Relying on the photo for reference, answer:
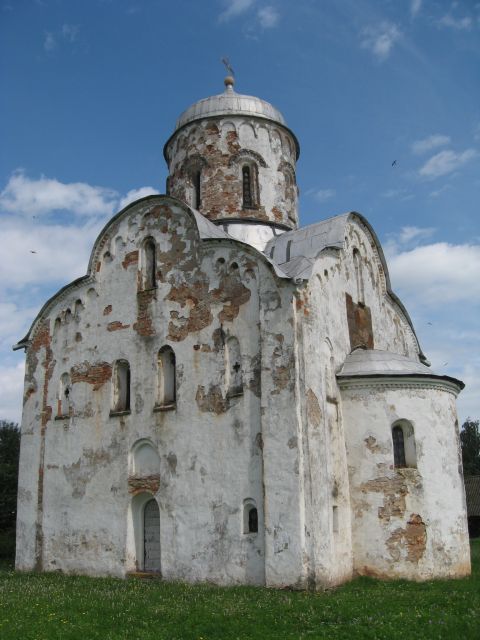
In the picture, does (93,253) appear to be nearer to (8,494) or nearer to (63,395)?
(63,395)

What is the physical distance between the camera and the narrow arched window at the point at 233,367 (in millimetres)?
12938

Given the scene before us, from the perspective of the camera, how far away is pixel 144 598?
10625mm

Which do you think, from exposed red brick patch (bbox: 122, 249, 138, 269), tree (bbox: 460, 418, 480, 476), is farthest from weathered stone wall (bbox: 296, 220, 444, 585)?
tree (bbox: 460, 418, 480, 476)

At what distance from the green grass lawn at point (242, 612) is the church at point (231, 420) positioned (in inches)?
37.9

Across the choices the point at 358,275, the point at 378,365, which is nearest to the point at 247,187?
the point at 358,275

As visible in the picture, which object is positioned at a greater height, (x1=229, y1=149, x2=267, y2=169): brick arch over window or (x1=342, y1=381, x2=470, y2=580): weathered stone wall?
(x1=229, y1=149, x2=267, y2=169): brick arch over window

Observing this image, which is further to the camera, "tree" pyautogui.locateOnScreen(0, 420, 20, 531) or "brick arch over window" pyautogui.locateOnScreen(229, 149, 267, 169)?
"tree" pyautogui.locateOnScreen(0, 420, 20, 531)

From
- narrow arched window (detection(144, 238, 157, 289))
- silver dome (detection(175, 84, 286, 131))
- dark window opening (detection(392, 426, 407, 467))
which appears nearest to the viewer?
dark window opening (detection(392, 426, 407, 467))

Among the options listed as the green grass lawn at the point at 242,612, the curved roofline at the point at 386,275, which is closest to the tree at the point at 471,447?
the curved roofline at the point at 386,275

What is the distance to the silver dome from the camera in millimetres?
19000

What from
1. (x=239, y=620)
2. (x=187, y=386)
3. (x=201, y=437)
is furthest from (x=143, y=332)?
(x=239, y=620)

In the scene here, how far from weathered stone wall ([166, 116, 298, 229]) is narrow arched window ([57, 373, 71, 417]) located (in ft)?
19.2

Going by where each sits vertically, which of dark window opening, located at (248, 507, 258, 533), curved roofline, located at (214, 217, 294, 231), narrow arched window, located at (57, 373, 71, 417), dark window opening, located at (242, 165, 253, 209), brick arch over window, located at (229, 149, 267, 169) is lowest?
dark window opening, located at (248, 507, 258, 533)

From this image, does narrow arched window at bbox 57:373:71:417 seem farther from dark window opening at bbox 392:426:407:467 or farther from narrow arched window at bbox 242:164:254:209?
dark window opening at bbox 392:426:407:467
